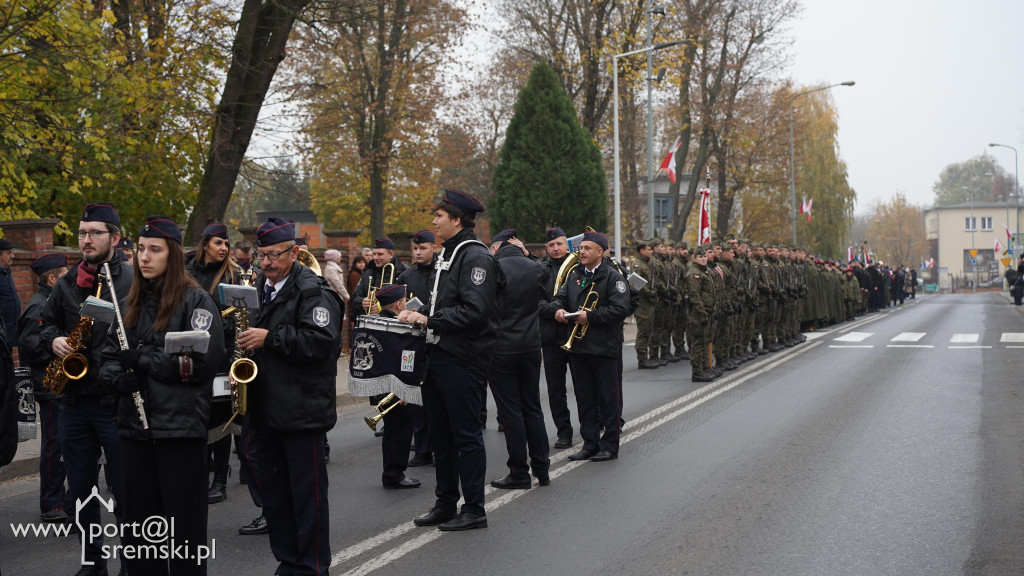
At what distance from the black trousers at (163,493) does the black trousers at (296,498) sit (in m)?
0.60

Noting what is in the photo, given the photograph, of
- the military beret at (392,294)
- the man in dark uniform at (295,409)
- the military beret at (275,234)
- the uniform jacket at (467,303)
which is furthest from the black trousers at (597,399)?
the military beret at (275,234)

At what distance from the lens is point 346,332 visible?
2020cm

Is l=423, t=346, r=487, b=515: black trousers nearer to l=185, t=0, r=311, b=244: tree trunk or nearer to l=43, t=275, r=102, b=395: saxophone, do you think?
l=43, t=275, r=102, b=395: saxophone

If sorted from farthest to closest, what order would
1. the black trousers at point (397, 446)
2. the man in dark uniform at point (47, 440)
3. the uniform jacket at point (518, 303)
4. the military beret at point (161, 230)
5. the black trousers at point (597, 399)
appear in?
the black trousers at point (597, 399)
the black trousers at point (397, 446)
the uniform jacket at point (518, 303)
the man in dark uniform at point (47, 440)
the military beret at point (161, 230)

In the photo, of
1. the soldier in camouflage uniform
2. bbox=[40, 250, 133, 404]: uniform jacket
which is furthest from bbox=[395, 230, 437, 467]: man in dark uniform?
the soldier in camouflage uniform

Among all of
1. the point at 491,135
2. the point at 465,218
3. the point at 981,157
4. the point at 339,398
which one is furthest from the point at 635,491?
the point at 981,157

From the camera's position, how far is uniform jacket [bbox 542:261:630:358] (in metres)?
9.11

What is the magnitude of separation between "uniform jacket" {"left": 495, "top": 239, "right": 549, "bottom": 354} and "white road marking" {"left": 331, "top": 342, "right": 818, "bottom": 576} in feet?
3.85

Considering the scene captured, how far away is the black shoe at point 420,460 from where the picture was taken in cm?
918

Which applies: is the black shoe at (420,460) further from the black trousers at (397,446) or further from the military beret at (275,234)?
the military beret at (275,234)

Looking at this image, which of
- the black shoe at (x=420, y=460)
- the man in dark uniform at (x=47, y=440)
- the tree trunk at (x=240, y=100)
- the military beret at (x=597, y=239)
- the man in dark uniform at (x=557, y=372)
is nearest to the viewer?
the man in dark uniform at (x=47, y=440)

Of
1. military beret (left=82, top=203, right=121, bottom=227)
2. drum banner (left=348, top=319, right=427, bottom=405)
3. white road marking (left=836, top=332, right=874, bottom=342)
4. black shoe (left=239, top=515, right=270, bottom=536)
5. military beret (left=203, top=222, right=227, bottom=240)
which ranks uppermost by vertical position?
military beret (left=82, top=203, right=121, bottom=227)

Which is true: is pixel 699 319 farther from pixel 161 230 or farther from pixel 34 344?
pixel 161 230

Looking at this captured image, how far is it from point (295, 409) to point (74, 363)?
1213 mm
